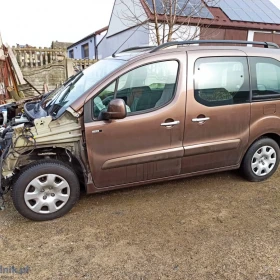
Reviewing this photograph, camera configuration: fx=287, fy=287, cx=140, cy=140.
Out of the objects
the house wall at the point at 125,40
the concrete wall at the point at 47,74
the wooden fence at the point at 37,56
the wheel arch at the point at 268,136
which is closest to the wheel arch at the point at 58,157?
the wheel arch at the point at 268,136

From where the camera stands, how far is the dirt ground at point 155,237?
2451 mm

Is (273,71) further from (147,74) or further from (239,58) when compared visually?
(147,74)

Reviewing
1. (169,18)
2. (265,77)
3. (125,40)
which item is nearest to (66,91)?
(265,77)

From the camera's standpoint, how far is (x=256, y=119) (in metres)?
3.85

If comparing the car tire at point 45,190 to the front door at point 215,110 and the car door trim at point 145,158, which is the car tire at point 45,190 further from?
the front door at point 215,110

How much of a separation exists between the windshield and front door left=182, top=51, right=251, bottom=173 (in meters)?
0.97

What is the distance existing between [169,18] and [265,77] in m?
4.66

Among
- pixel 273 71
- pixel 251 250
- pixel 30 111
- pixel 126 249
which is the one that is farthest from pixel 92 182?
pixel 273 71

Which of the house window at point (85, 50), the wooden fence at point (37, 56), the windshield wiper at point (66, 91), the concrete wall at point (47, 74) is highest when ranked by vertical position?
the house window at point (85, 50)

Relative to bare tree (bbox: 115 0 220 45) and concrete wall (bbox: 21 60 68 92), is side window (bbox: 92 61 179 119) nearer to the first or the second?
bare tree (bbox: 115 0 220 45)

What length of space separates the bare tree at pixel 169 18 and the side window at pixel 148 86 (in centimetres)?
449

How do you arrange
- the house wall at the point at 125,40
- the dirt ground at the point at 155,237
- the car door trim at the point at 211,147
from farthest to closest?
1. the house wall at the point at 125,40
2. the car door trim at the point at 211,147
3. the dirt ground at the point at 155,237

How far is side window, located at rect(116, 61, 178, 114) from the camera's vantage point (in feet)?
10.8

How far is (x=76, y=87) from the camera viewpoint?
3604mm
